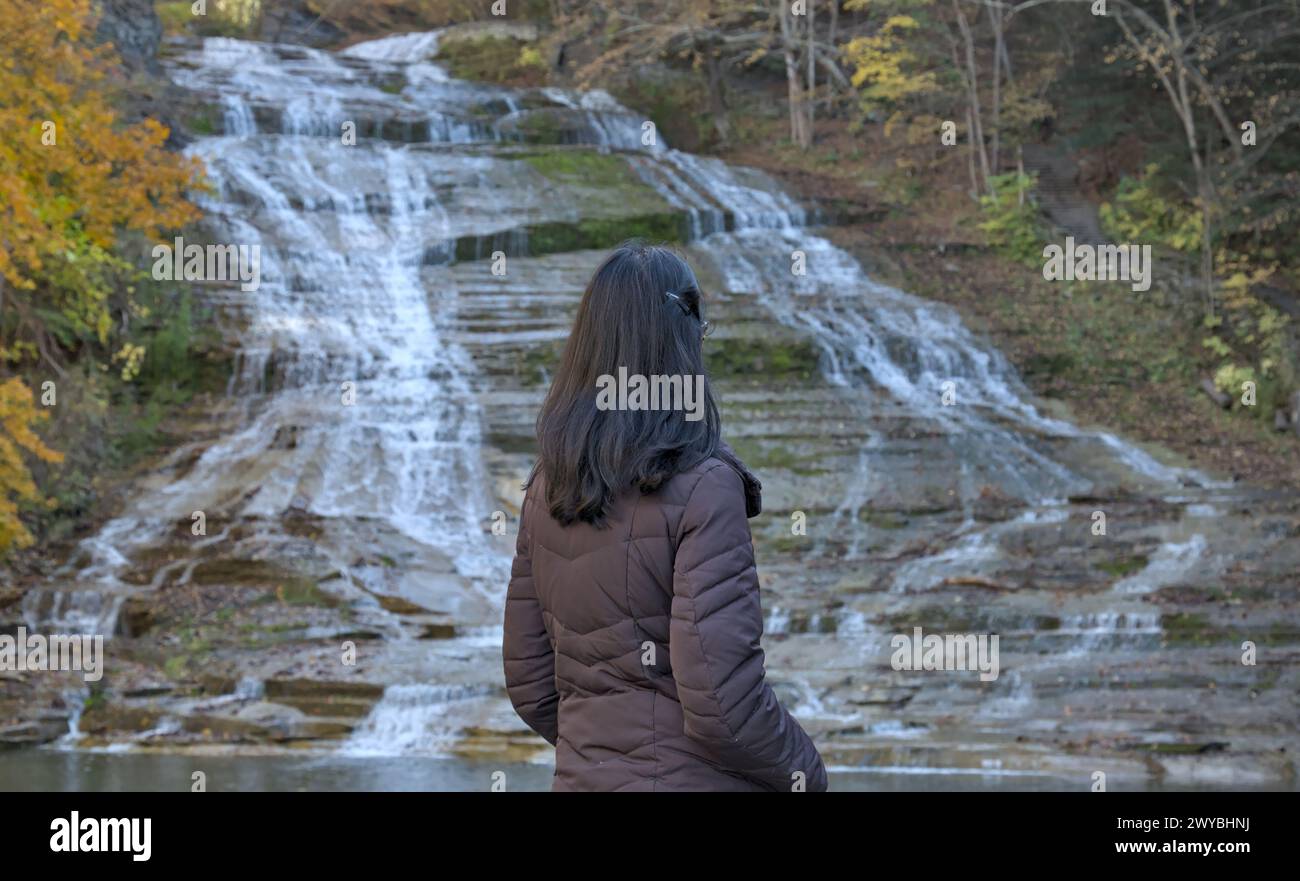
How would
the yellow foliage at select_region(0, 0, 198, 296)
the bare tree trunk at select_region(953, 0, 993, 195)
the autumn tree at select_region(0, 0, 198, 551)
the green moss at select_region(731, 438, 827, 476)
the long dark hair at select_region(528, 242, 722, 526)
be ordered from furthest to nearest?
the bare tree trunk at select_region(953, 0, 993, 195) → the green moss at select_region(731, 438, 827, 476) → the autumn tree at select_region(0, 0, 198, 551) → the yellow foliage at select_region(0, 0, 198, 296) → the long dark hair at select_region(528, 242, 722, 526)

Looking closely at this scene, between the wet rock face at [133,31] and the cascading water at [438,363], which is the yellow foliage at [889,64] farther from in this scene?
the wet rock face at [133,31]

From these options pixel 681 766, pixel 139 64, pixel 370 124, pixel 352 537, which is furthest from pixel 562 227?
pixel 681 766

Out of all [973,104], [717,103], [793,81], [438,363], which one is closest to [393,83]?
[717,103]

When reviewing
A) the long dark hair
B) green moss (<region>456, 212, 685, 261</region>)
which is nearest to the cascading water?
green moss (<region>456, 212, 685, 261</region>)

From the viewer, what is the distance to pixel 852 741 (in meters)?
10.2

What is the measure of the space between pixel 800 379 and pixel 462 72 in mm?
14326

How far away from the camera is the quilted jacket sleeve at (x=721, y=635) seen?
263cm

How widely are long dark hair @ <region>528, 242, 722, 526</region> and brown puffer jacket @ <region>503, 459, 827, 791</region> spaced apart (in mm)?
50

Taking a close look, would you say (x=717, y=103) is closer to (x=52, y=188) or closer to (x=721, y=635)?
(x=52, y=188)

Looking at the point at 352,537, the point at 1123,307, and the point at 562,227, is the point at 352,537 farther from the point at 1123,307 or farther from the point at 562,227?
the point at 1123,307

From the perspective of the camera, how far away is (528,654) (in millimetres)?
3059

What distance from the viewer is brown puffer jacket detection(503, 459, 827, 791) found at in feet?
8.66

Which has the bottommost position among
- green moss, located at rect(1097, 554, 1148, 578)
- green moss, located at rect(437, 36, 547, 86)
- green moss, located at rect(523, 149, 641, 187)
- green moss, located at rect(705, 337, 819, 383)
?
green moss, located at rect(1097, 554, 1148, 578)

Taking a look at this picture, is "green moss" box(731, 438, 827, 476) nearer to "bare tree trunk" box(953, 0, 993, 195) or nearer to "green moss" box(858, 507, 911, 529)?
"green moss" box(858, 507, 911, 529)
